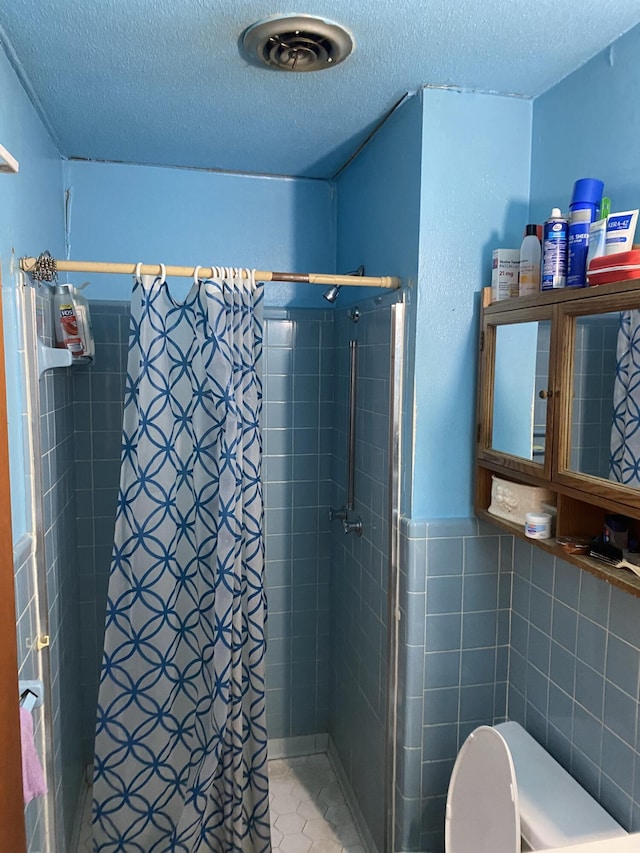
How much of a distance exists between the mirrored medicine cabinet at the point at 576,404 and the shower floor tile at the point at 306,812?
1.42 metres

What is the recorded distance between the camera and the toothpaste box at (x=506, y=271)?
65.0 inches

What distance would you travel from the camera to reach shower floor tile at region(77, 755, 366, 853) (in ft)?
7.20

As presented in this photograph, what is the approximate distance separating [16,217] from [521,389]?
4.45 ft

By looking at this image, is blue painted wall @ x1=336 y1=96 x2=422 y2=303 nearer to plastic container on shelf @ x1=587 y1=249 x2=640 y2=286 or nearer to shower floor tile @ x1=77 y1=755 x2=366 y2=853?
plastic container on shelf @ x1=587 y1=249 x2=640 y2=286

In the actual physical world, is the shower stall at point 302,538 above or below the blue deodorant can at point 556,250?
below

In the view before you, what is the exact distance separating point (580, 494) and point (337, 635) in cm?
156

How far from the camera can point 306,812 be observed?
7.76 ft

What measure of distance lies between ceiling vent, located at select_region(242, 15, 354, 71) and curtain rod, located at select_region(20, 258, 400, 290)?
519mm

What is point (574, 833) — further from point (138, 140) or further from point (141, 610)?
point (138, 140)

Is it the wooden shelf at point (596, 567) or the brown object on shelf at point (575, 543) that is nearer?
the wooden shelf at point (596, 567)

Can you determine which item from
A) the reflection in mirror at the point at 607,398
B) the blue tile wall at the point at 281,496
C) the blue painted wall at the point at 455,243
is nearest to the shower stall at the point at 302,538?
the blue tile wall at the point at 281,496

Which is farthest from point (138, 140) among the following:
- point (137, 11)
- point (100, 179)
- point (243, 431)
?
point (243, 431)

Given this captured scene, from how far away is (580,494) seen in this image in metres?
1.34

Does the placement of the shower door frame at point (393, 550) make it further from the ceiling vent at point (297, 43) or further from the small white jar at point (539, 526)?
the ceiling vent at point (297, 43)
